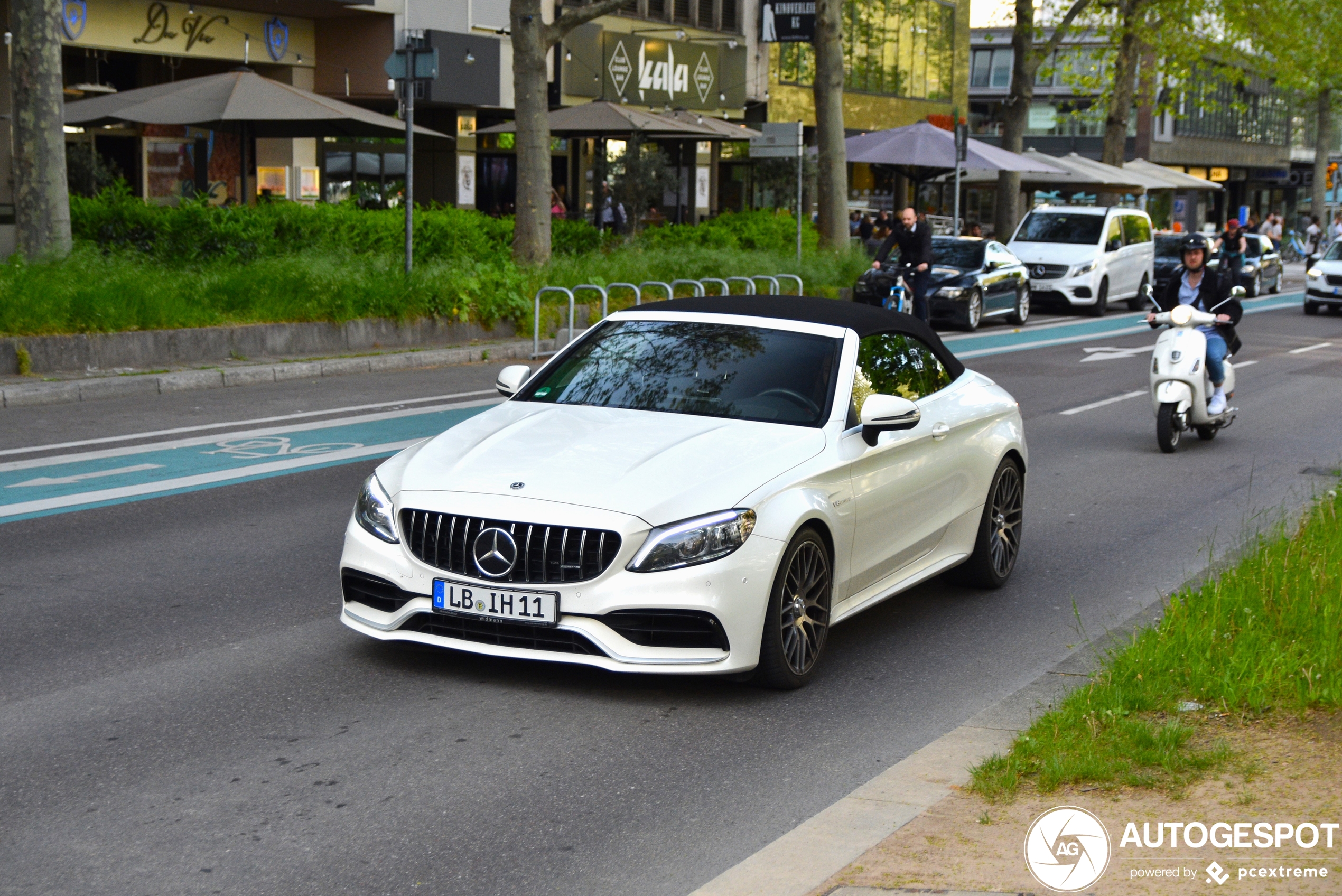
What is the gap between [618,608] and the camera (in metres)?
5.74

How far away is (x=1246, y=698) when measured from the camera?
557cm

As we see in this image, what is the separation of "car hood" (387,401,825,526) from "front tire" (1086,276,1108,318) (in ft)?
82.2

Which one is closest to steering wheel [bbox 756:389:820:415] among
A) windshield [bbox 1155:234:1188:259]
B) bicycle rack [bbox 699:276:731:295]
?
bicycle rack [bbox 699:276:731:295]

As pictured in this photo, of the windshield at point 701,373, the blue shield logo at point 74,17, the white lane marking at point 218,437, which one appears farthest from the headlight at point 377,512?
the blue shield logo at point 74,17

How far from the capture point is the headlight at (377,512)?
20.1ft

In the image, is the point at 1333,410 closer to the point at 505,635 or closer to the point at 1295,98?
the point at 505,635

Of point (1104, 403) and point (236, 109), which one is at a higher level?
point (236, 109)

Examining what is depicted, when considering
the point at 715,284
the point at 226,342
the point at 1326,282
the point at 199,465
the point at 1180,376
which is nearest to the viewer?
the point at 199,465

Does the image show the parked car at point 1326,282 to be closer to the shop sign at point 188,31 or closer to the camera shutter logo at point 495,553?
the shop sign at point 188,31

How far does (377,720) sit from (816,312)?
2.97m

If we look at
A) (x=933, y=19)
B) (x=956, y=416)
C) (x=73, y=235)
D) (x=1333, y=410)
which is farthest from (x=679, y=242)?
(x=933, y=19)

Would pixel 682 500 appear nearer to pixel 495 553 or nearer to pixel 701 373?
pixel 495 553

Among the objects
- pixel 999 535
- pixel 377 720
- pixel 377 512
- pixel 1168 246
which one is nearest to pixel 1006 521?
pixel 999 535

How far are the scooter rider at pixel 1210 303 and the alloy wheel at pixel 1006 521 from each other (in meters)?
5.55
